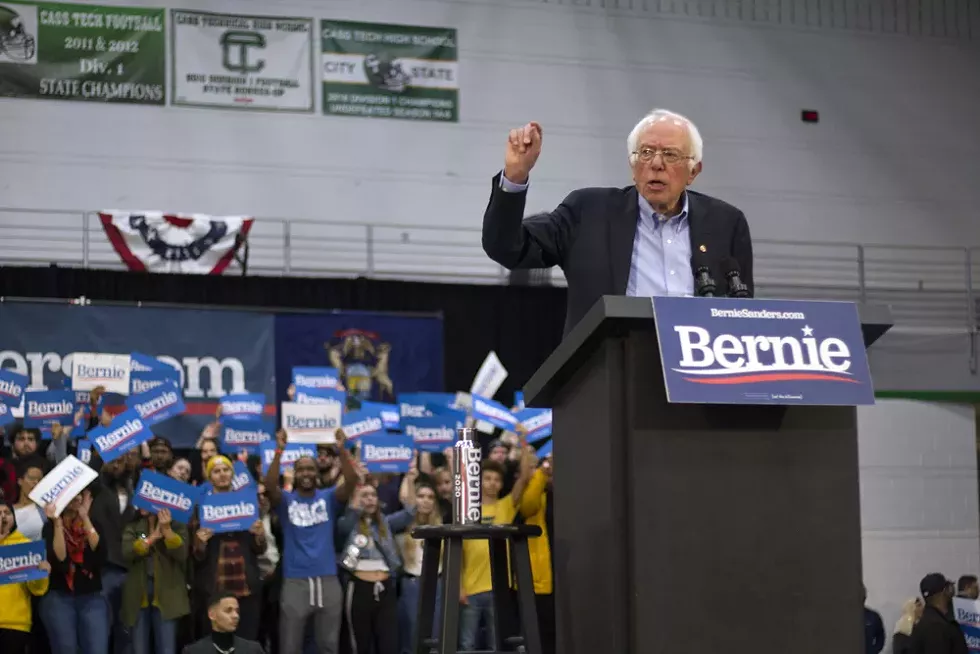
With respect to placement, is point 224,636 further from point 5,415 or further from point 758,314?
point 758,314

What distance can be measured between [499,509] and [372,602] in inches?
42.2

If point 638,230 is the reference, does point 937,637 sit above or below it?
below

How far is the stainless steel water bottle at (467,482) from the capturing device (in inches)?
102

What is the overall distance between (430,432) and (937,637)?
3723 millimetres

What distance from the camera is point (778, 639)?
194cm

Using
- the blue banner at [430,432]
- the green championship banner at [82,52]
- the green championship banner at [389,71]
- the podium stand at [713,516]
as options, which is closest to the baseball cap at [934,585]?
the blue banner at [430,432]

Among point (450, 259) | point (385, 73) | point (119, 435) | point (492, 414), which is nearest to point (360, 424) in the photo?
point (492, 414)

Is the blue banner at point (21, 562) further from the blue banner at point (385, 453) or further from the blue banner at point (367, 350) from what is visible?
the blue banner at point (367, 350)

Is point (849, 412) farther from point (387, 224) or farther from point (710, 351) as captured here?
point (387, 224)

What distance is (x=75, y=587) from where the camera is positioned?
7.66 metres

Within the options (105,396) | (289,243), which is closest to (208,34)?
(289,243)

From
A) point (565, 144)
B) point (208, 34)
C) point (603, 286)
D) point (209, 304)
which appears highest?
point (208, 34)

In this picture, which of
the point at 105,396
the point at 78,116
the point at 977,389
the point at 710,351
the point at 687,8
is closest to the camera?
the point at 710,351

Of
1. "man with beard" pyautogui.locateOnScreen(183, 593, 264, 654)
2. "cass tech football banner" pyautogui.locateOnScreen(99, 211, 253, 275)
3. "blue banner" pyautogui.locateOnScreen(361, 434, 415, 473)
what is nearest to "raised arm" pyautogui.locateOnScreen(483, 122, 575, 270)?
"man with beard" pyautogui.locateOnScreen(183, 593, 264, 654)
